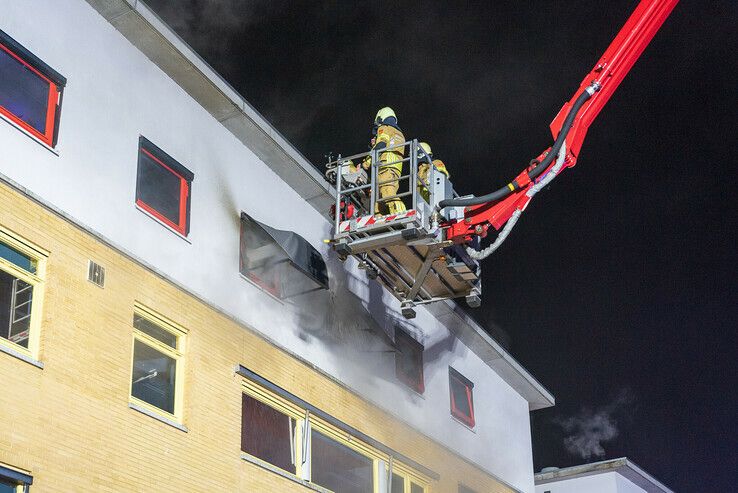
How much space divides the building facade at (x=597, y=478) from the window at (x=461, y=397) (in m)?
9.09

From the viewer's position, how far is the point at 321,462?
1906cm

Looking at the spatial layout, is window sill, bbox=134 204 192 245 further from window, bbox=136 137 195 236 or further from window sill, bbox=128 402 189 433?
window sill, bbox=128 402 189 433

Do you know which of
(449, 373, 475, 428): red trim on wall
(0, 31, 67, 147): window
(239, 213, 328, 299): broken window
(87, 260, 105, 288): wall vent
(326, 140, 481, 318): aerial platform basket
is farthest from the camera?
(449, 373, 475, 428): red trim on wall

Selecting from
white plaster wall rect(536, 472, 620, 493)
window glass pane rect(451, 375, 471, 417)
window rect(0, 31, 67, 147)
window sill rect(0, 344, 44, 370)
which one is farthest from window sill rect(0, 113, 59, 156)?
white plaster wall rect(536, 472, 620, 493)

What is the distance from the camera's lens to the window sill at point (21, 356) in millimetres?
13008

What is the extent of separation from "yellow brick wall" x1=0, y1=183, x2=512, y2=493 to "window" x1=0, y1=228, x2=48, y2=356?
0.41 feet

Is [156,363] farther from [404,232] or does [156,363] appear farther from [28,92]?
[404,232]

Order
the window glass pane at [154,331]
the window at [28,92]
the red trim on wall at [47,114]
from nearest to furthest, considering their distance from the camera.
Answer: the red trim on wall at [47,114], the window at [28,92], the window glass pane at [154,331]

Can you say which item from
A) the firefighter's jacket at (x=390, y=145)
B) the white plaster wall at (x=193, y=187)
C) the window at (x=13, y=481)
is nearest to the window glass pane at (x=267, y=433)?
the white plaster wall at (x=193, y=187)

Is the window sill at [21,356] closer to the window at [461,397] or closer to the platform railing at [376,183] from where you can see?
the platform railing at [376,183]

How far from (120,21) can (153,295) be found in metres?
4.18

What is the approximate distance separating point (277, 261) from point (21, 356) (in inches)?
257

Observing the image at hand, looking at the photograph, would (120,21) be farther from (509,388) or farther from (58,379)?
(509,388)

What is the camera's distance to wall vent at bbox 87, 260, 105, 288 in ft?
48.1
